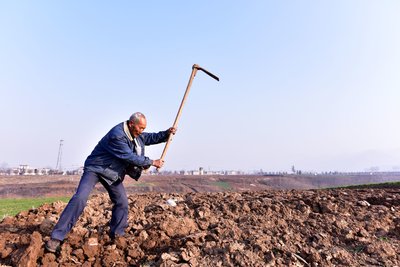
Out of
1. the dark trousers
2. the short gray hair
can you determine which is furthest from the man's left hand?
the dark trousers

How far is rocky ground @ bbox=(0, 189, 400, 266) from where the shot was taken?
11.4 ft

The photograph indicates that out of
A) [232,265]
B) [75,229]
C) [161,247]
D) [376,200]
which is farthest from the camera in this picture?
[376,200]

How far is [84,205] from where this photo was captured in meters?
4.08

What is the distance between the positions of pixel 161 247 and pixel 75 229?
139 centimetres

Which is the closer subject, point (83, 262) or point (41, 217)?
point (83, 262)

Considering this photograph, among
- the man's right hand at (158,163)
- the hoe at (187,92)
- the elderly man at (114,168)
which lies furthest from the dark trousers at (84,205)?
the hoe at (187,92)

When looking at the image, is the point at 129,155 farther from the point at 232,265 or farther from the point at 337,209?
the point at 337,209

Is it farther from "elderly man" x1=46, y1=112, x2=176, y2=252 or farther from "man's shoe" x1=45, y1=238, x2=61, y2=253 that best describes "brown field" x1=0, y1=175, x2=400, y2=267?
A: "elderly man" x1=46, y1=112, x2=176, y2=252

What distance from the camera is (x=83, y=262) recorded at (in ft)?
13.0

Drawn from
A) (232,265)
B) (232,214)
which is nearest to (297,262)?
(232,265)

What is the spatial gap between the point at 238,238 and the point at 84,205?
1.94 m

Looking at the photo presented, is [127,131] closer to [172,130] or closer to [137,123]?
[137,123]

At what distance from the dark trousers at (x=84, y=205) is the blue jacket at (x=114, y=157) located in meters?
0.11

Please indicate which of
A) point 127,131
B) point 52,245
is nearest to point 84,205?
point 52,245
